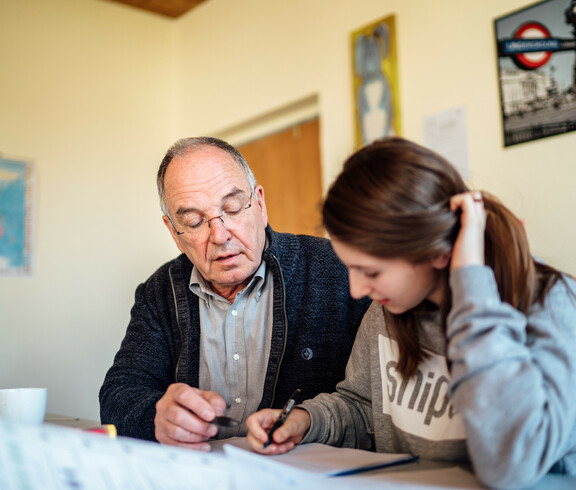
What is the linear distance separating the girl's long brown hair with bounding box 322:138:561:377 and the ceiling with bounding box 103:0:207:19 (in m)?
3.28

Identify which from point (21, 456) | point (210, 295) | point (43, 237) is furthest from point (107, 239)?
point (21, 456)

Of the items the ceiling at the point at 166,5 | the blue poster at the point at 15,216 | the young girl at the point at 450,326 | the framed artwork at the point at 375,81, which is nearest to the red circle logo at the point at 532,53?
the framed artwork at the point at 375,81

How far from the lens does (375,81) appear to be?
2.62 meters

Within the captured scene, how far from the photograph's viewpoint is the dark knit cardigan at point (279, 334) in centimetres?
132

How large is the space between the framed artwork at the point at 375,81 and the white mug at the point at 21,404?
1.83 m

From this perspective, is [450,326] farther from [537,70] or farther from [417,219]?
[537,70]

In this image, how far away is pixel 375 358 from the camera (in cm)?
107

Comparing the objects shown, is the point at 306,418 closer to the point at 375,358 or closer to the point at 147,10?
the point at 375,358

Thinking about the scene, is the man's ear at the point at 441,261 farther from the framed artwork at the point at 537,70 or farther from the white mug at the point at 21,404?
the framed artwork at the point at 537,70

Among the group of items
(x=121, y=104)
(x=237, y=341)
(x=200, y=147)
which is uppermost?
(x=121, y=104)

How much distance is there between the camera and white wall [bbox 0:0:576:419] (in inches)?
108

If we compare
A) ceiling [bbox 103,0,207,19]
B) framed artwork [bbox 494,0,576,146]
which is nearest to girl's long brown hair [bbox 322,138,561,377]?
framed artwork [bbox 494,0,576,146]

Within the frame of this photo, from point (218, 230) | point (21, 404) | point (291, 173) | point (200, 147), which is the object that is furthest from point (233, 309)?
point (291, 173)

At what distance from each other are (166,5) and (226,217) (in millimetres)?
2842
